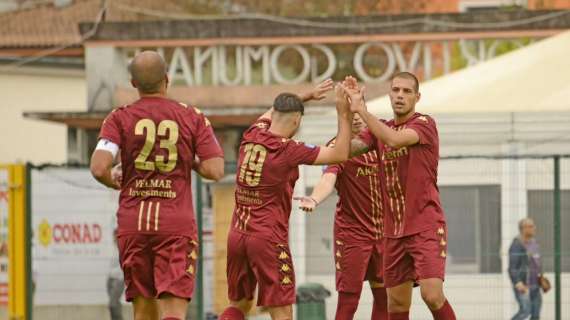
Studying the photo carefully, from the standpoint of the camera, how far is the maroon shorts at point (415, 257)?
12.5 meters

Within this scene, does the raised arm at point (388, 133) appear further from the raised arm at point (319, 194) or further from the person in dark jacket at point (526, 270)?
the person in dark jacket at point (526, 270)

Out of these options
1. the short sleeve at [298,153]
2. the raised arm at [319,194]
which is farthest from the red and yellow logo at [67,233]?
the short sleeve at [298,153]

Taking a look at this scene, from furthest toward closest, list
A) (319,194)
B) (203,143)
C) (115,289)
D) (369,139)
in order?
(115,289)
(319,194)
(369,139)
(203,143)

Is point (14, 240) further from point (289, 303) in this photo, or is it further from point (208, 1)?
point (208, 1)

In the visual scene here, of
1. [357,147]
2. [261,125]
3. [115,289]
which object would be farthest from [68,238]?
[357,147]

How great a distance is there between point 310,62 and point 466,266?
1148 cm

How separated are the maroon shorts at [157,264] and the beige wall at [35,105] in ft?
129

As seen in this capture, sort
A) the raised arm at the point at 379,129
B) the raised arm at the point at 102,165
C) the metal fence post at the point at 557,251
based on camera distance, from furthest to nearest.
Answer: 1. the metal fence post at the point at 557,251
2. the raised arm at the point at 379,129
3. the raised arm at the point at 102,165

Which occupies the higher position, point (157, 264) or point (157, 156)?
point (157, 156)

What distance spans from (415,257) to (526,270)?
582 centimetres

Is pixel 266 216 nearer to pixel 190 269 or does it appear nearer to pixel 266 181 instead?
pixel 266 181

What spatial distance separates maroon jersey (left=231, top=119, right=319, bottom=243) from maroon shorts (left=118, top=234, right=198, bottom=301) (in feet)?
4.34

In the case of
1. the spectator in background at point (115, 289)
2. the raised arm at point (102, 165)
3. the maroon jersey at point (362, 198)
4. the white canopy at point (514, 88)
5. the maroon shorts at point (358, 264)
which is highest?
the white canopy at point (514, 88)

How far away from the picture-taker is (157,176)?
11133 mm
